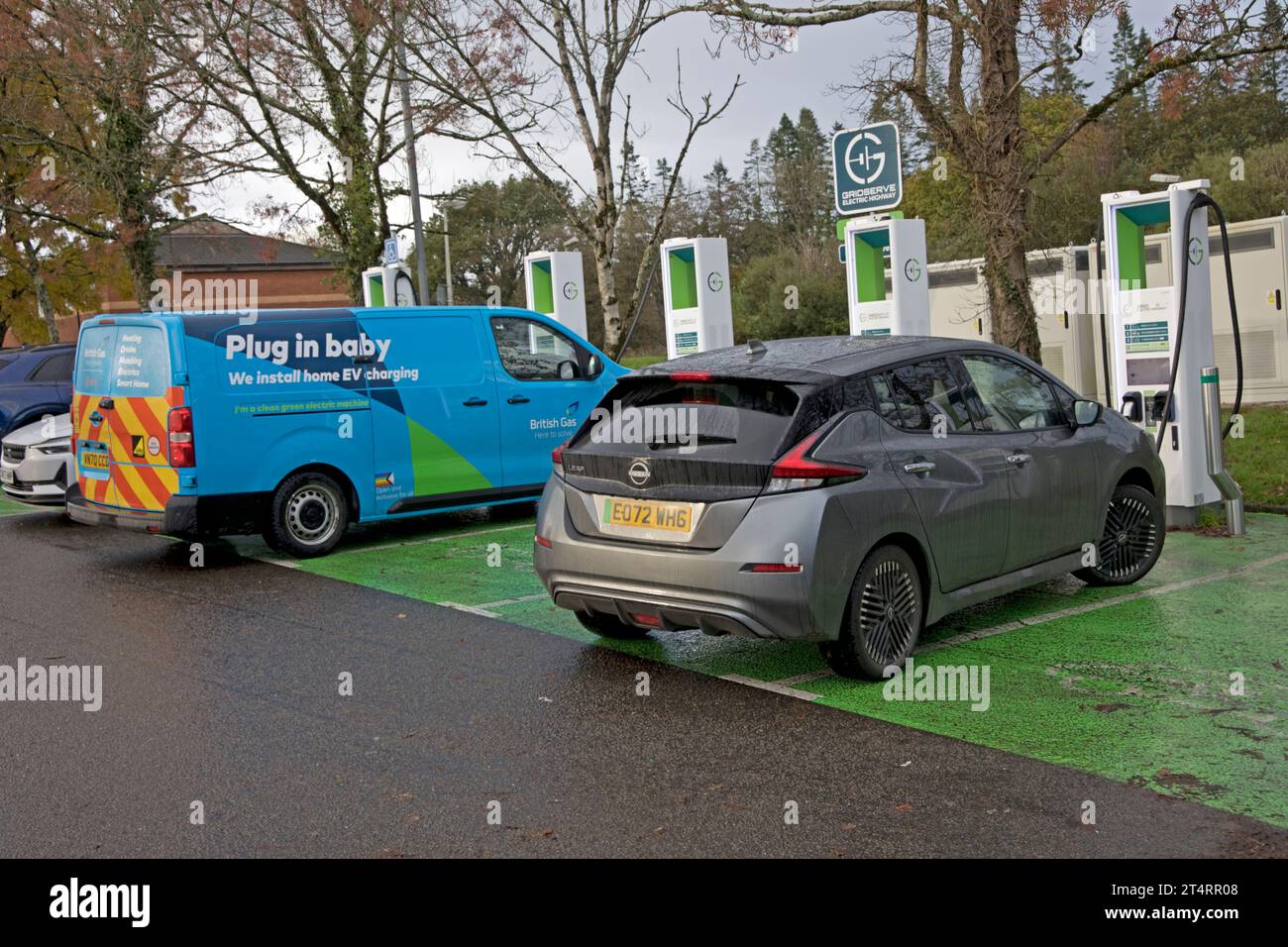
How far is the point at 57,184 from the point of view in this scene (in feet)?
81.0

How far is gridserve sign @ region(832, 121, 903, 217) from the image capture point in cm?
1152

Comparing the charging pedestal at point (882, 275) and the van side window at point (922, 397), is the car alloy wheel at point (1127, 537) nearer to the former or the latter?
the van side window at point (922, 397)

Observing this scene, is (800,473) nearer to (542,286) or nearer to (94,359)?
(94,359)

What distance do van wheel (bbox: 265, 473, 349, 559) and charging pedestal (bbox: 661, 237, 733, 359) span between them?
471 cm

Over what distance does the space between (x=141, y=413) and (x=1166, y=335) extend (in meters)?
8.07

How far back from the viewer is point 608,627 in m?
7.26

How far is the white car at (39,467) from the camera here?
1289cm

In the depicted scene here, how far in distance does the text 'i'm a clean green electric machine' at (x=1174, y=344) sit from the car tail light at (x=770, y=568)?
5.54 m

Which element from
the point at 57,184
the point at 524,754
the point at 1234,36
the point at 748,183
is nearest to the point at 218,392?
the point at 524,754

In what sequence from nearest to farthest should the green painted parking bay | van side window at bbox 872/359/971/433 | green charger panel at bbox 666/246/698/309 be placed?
the green painted parking bay → van side window at bbox 872/359/971/433 → green charger panel at bbox 666/246/698/309

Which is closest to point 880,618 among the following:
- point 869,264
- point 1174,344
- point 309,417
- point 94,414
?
point 1174,344

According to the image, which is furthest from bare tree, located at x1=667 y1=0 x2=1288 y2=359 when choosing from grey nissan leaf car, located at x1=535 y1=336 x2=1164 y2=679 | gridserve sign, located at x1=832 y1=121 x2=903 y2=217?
grey nissan leaf car, located at x1=535 y1=336 x2=1164 y2=679

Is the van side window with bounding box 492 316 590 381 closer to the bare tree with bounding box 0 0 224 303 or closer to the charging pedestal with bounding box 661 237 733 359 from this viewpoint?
the charging pedestal with bounding box 661 237 733 359
